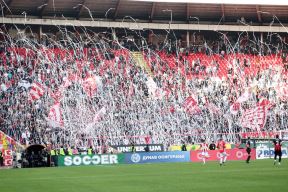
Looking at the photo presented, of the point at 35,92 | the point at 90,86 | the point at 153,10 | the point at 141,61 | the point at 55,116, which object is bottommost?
the point at 55,116

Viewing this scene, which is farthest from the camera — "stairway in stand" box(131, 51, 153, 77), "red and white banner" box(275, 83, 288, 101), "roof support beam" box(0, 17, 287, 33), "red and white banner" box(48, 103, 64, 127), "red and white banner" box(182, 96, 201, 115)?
"roof support beam" box(0, 17, 287, 33)

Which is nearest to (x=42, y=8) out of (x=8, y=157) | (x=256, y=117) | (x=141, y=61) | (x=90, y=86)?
(x=141, y=61)

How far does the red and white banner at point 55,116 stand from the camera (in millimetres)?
41344

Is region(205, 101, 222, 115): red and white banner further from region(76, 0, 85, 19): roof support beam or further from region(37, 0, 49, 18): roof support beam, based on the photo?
region(37, 0, 49, 18): roof support beam

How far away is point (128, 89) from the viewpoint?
5409 cm

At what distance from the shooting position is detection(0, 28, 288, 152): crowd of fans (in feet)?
155

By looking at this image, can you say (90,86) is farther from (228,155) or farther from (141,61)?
(228,155)

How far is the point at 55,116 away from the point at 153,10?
86.9 ft

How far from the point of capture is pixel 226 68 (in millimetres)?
62219

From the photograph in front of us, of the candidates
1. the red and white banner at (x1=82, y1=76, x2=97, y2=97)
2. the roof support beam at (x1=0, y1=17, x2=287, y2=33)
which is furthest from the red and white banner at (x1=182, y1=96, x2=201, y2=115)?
the roof support beam at (x1=0, y1=17, x2=287, y2=33)

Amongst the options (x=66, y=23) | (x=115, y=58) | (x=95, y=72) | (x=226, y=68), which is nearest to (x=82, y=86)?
(x=95, y=72)

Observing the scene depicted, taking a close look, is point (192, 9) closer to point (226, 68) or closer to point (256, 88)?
point (226, 68)

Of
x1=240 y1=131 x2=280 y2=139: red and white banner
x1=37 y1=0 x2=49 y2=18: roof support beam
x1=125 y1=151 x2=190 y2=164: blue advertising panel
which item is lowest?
x1=125 y1=151 x2=190 y2=164: blue advertising panel

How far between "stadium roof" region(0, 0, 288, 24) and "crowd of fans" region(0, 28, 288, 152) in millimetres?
2737
